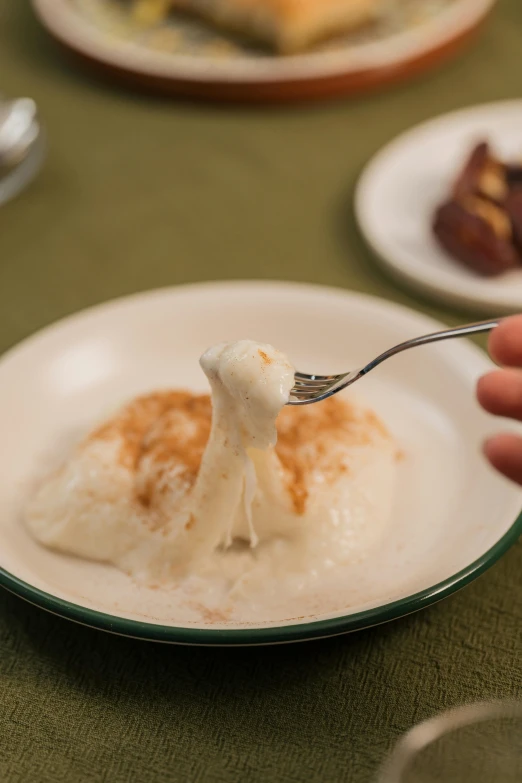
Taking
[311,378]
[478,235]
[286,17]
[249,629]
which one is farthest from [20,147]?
[249,629]

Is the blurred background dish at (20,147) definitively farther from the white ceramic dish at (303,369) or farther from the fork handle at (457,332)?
the fork handle at (457,332)

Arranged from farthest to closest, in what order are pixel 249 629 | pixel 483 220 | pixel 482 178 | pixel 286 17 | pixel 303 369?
1. pixel 286 17
2. pixel 482 178
3. pixel 483 220
4. pixel 303 369
5. pixel 249 629

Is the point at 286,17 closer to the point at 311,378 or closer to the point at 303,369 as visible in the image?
the point at 303,369

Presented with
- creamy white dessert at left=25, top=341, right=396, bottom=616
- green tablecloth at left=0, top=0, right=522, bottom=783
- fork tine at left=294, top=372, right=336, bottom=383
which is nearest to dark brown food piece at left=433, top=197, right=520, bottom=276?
green tablecloth at left=0, top=0, right=522, bottom=783

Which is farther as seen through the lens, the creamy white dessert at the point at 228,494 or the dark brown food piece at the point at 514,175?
the dark brown food piece at the point at 514,175

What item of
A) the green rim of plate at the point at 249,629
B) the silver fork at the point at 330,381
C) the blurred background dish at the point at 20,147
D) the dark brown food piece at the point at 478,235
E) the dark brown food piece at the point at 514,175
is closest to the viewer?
the green rim of plate at the point at 249,629

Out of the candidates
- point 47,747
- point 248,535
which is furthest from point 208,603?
point 47,747

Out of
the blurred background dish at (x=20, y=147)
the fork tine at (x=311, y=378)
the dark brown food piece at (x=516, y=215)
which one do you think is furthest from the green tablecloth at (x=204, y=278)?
the fork tine at (x=311, y=378)
